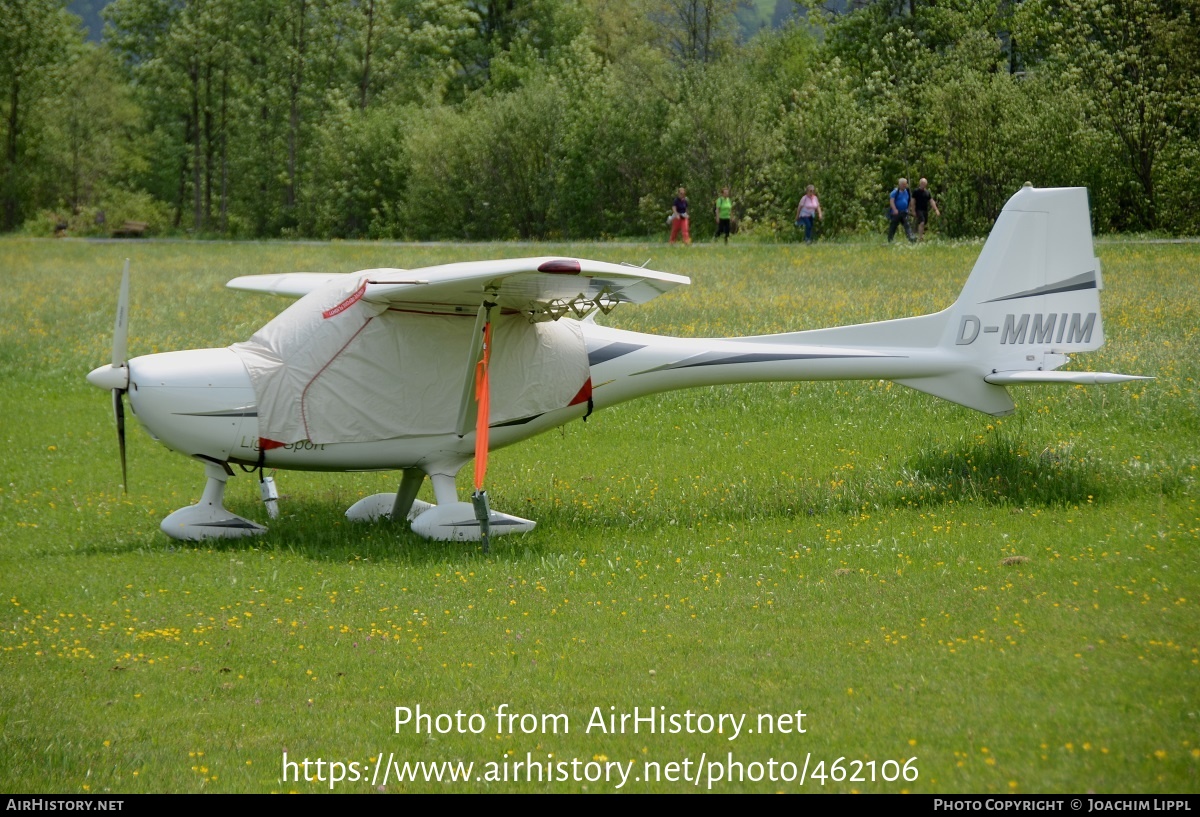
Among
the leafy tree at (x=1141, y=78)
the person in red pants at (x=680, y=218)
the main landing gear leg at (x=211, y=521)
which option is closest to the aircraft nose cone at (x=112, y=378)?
the main landing gear leg at (x=211, y=521)

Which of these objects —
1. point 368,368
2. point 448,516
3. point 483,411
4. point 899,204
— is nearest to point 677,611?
point 483,411

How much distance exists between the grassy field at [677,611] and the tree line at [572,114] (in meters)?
27.2

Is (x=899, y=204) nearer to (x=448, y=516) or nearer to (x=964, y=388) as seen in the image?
(x=964, y=388)

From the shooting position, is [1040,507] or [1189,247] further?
[1189,247]

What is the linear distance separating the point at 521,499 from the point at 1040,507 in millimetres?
5437

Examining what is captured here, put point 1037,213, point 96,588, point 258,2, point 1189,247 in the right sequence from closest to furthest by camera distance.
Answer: point 96,588 → point 1037,213 → point 1189,247 → point 258,2

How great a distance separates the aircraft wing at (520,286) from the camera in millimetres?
9984

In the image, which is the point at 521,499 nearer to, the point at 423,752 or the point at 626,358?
the point at 626,358

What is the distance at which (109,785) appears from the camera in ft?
21.2

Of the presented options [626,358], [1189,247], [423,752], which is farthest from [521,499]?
[1189,247]

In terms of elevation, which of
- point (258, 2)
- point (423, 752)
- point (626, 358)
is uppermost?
point (258, 2)

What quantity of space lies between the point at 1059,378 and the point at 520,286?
5.26m

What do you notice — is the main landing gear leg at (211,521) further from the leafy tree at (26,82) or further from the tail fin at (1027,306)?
the leafy tree at (26,82)

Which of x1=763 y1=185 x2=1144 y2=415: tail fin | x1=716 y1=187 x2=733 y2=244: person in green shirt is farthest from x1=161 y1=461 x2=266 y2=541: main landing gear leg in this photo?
x1=716 y1=187 x2=733 y2=244: person in green shirt
